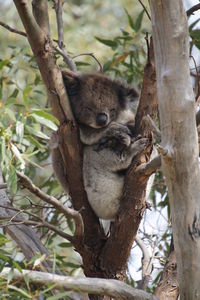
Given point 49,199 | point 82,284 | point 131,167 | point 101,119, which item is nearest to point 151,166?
point 131,167

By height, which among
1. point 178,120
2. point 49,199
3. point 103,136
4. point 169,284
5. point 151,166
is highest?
point 103,136

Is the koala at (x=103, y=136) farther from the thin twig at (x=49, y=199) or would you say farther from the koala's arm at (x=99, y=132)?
the thin twig at (x=49, y=199)

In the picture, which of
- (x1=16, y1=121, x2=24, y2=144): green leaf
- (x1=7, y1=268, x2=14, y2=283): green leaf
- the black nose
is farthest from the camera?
the black nose

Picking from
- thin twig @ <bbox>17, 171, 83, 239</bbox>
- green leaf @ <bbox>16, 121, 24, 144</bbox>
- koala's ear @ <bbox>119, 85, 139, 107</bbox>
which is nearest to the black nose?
koala's ear @ <bbox>119, 85, 139, 107</bbox>

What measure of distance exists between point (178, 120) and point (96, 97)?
1.52 m

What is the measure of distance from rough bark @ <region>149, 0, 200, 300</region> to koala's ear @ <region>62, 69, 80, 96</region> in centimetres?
123

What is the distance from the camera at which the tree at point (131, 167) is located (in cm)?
239

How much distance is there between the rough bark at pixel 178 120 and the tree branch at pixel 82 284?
12.8 inches

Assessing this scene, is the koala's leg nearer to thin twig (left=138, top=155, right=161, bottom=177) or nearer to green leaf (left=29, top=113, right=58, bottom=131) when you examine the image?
thin twig (left=138, top=155, right=161, bottom=177)

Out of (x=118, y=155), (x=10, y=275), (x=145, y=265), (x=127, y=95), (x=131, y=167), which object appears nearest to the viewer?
(x=10, y=275)

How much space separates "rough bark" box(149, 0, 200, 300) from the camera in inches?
94.0

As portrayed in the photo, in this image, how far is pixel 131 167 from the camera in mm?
3059

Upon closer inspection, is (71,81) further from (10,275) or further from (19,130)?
(10,275)

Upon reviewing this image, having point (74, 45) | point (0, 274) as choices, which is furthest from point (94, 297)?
point (74, 45)
